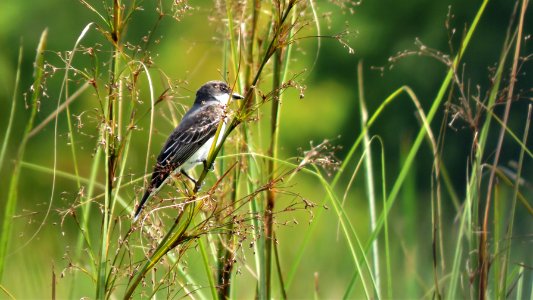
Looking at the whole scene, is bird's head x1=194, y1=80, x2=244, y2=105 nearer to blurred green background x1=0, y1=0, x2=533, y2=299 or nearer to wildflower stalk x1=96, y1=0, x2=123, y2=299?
wildflower stalk x1=96, y1=0, x2=123, y2=299

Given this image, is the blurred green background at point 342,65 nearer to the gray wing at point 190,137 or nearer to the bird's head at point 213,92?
the bird's head at point 213,92

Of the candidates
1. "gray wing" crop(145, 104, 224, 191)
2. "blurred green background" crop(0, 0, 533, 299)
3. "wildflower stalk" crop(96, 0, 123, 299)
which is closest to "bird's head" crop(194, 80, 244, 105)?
"gray wing" crop(145, 104, 224, 191)

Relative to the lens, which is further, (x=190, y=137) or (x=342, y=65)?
(x=342, y=65)

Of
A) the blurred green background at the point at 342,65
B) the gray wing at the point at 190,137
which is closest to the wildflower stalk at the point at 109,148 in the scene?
the gray wing at the point at 190,137

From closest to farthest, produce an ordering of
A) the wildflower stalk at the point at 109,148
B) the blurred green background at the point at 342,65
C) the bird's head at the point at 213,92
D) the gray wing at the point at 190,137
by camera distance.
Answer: the wildflower stalk at the point at 109,148
the gray wing at the point at 190,137
the bird's head at the point at 213,92
the blurred green background at the point at 342,65

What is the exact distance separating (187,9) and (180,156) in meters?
1.94

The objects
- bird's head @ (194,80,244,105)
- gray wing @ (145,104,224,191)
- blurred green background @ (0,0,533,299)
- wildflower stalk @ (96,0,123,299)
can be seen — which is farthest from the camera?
blurred green background @ (0,0,533,299)

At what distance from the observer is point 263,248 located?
9.64 feet

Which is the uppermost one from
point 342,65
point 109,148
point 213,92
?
point 342,65

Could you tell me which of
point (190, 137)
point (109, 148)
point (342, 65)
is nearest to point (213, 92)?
point (190, 137)

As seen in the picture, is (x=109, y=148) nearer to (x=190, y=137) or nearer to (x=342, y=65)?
(x=190, y=137)

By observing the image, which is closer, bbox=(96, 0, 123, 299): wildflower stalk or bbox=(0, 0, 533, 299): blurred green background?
bbox=(96, 0, 123, 299): wildflower stalk

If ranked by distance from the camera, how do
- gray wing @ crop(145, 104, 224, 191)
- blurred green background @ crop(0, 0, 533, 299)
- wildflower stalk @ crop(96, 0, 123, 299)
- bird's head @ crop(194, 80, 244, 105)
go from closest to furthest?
wildflower stalk @ crop(96, 0, 123, 299) < gray wing @ crop(145, 104, 224, 191) < bird's head @ crop(194, 80, 244, 105) < blurred green background @ crop(0, 0, 533, 299)

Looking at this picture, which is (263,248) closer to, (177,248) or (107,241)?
(177,248)
